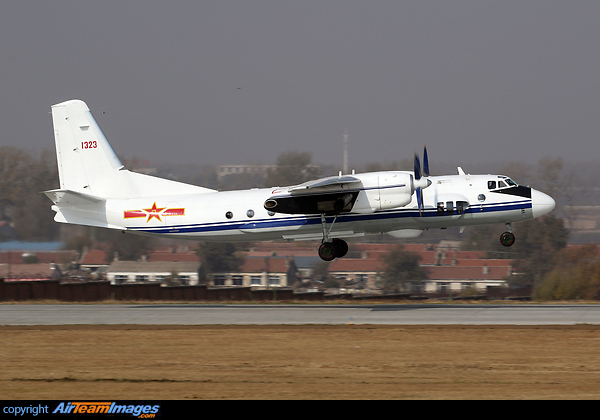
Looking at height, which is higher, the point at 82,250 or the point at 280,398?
the point at 82,250

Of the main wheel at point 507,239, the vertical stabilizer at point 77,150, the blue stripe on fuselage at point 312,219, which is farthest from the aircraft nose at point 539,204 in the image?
the vertical stabilizer at point 77,150

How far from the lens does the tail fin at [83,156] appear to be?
27578mm

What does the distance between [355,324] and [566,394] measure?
30.0ft

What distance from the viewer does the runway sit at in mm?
21250

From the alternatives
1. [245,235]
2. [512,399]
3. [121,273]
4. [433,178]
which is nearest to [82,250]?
[121,273]

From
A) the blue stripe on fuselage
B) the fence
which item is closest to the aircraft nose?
the blue stripe on fuselage

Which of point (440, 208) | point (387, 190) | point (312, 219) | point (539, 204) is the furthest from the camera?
point (312, 219)

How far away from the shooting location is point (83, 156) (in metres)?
27.8

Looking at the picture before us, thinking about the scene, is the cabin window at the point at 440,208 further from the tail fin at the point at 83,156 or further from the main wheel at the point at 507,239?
the tail fin at the point at 83,156

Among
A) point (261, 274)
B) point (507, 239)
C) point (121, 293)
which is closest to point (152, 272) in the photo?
point (261, 274)

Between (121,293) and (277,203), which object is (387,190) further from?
(121,293)

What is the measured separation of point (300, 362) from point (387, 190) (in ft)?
35.1

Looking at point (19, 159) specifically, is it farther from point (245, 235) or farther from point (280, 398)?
point (280, 398)

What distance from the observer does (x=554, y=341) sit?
17.4 metres
